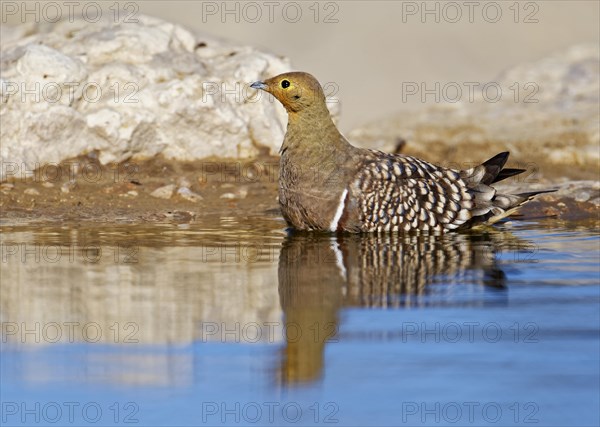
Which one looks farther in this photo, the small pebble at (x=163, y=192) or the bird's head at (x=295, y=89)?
the small pebble at (x=163, y=192)

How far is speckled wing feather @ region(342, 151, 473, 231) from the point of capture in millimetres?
8867

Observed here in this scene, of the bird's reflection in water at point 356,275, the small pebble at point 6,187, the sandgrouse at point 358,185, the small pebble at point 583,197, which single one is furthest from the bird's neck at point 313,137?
the small pebble at point 6,187

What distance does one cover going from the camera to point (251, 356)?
17.5ft

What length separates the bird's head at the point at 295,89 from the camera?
9.17 metres

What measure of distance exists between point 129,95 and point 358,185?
317 centimetres

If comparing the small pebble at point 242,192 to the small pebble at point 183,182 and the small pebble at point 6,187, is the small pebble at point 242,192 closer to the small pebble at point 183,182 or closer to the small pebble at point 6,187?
the small pebble at point 183,182

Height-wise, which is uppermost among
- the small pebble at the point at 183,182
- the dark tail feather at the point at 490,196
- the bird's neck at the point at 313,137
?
the bird's neck at the point at 313,137

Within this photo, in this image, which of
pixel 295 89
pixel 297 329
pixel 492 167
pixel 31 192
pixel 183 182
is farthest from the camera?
pixel 183 182

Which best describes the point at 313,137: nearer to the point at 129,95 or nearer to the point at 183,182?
the point at 183,182

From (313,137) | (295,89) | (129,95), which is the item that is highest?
(129,95)

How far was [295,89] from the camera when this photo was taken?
30.1 ft

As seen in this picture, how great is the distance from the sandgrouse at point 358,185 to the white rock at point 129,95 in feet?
7.50

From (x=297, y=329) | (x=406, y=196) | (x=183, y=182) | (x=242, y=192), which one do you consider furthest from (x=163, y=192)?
(x=297, y=329)

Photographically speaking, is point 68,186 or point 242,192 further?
point 242,192
